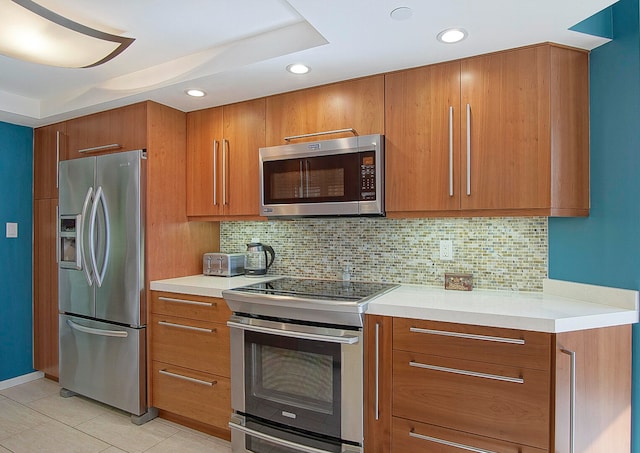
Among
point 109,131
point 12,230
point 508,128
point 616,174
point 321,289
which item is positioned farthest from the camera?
point 12,230

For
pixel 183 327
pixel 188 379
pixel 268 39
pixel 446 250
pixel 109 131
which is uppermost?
pixel 268 39

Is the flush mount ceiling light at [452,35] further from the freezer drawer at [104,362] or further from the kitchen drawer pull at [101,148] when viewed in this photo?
the freezer drawer at [104,362]

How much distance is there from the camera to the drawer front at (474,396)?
1.54m

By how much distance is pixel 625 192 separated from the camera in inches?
67.6

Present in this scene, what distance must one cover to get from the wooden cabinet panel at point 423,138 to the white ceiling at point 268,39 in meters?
0.10

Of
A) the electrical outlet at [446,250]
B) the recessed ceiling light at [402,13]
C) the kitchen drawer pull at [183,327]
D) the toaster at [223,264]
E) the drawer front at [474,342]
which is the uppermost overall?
the recessed ceiling light at [402,13]

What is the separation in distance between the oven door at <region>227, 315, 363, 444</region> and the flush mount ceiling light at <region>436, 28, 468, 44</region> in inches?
57.4

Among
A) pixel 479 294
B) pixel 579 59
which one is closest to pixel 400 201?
pixel 479 294

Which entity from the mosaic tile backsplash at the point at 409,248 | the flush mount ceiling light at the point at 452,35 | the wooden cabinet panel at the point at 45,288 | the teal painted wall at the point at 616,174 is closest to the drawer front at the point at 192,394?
the mosaic tile backsplash at the point at 409,248

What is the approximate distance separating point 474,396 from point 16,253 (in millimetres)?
3695

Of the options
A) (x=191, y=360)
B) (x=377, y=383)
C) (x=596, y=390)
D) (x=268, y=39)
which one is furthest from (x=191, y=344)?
(x=596, y=390)

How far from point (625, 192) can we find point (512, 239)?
562 mm

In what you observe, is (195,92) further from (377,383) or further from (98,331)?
(377,383)

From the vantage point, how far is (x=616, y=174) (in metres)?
1.76
